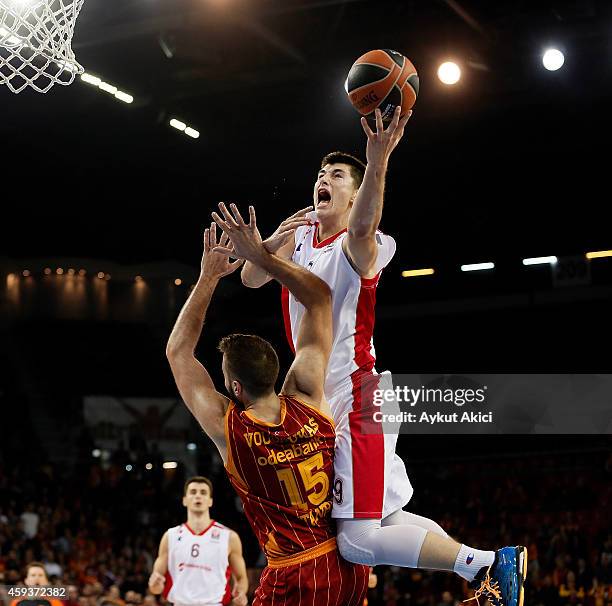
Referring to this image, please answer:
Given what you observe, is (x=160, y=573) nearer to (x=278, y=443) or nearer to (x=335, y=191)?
(x=335, y=191)

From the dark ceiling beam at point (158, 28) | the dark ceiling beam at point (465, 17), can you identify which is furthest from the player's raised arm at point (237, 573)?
the dark ceiling beam at point (465, 17)

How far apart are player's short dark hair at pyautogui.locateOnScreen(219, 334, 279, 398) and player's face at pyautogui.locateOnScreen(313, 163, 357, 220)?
45.7 inches

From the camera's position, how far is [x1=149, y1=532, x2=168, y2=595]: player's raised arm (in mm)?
9336

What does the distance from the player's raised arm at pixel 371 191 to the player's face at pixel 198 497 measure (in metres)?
5.58

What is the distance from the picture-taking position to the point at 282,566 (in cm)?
425

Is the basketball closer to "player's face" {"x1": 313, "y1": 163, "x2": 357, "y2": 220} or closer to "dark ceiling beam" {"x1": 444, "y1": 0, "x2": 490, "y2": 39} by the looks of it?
"player's face" {"x1": 313, "y1": 163, "x2": 357, "y2": 220}

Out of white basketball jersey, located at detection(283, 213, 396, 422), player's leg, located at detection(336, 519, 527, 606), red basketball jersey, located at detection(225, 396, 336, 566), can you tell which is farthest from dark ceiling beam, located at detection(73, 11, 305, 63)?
player's leg, located at detection(336, 519, 527, 606)

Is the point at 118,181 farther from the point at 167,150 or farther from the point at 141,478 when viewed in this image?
the point at 141,478

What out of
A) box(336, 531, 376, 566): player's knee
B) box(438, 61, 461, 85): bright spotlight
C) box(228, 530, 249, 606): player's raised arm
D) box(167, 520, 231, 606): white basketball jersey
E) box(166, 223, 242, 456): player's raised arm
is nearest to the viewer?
box(166, 223, 242, 456): player's raised arm

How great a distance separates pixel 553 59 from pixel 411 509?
27.1ft

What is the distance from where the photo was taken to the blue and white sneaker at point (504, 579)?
14.0ft

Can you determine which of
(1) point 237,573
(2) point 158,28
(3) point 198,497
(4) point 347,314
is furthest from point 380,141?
(2) point 158,28

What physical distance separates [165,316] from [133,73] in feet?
27.3

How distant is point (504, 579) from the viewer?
169 inches
